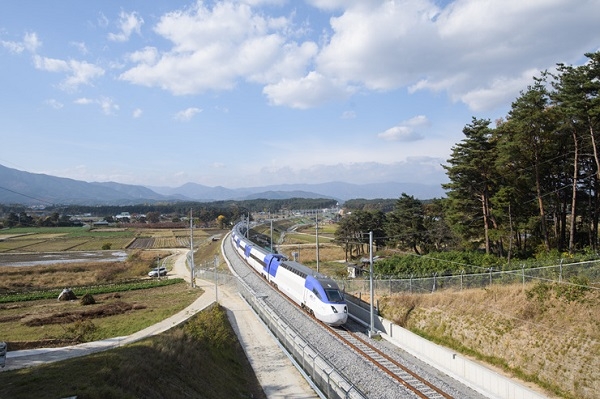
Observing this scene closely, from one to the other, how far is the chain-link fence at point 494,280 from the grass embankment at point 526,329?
3.04 ft

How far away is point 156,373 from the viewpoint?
57.0 feet

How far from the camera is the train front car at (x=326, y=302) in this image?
86.1ft

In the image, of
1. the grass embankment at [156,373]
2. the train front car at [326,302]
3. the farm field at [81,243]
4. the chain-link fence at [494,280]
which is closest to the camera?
the grass embankment at [156,373]

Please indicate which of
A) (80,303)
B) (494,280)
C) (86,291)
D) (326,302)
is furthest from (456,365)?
(86,291)

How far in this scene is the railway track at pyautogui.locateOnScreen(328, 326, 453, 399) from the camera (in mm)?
18033

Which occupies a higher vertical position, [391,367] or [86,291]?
[391,367]

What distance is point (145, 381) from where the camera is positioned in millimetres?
16266

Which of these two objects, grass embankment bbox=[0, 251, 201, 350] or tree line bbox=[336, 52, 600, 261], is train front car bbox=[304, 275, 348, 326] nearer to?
grass embankment bbox=[0, 251, 201, 350]

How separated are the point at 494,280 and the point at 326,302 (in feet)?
36.6

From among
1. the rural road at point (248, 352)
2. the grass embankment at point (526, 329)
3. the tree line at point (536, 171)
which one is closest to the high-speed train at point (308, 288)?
the rural road at point (248, 352)

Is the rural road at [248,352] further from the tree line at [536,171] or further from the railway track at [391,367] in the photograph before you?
the tree line at [536,171]

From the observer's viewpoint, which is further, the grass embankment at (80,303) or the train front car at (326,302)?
the grass embankment at (80,303)

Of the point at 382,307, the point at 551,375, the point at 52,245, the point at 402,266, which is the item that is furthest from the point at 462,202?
the point at 52,245

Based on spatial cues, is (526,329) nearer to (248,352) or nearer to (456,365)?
(456,365)
